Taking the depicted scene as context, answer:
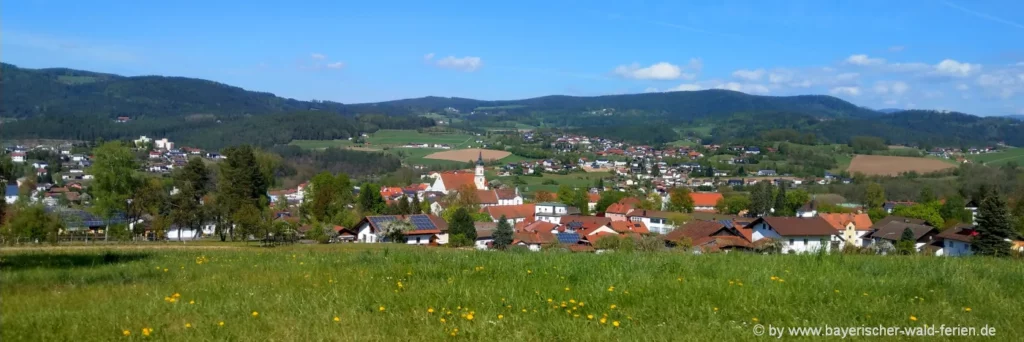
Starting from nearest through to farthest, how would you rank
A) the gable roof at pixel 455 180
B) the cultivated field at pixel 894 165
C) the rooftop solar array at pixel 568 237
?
the rooftop solar array at pixel 568 237, the gable roof at pixel 455 180, the cultivated field at pixel 894 165

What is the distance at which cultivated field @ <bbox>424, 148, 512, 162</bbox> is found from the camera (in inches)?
5896

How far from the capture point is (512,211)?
79375 millimetres

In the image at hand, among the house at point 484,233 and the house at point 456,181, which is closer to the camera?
the house at point 484,233

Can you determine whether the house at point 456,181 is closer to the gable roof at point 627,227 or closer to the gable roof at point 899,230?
the gable roof at point 627,227

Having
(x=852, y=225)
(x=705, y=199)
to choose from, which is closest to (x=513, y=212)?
(x=705, y=199)

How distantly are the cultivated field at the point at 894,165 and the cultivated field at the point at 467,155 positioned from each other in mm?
71830

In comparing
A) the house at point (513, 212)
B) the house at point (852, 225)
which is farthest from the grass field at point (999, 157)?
the house at point (513, 212)

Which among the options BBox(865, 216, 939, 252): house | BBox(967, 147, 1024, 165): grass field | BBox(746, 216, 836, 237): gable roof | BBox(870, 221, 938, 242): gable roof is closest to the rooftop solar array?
BBox(746, 216, 836, 237): gable roof

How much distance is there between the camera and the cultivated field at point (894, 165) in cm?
11825

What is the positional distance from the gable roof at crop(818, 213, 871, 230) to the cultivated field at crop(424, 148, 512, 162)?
8973cm

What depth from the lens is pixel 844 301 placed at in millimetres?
6574

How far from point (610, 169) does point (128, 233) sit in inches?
4750

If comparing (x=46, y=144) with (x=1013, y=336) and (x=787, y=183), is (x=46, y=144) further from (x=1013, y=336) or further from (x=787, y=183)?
(x=1013, y=336)

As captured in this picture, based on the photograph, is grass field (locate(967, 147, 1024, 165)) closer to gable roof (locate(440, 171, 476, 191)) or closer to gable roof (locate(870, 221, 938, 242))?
gable roof (locate(870, 221, 938, 242))
